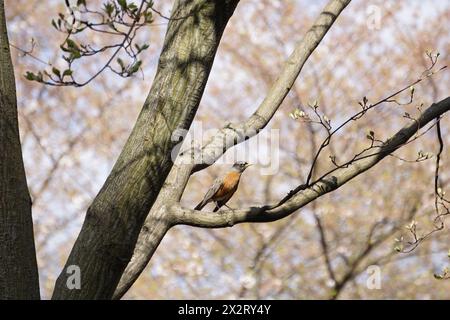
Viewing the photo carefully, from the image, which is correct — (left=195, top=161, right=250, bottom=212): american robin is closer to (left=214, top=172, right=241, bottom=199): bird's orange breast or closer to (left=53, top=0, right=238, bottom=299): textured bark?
(left=214, top=172, right=241, bottom=199): bird's orange breast

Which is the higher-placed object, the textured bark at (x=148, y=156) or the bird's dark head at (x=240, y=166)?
the bird's dark head at (x=240, y=166)

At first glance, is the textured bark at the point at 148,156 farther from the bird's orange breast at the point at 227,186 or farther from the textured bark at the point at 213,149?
the bird's orange breast at the point at 227,186

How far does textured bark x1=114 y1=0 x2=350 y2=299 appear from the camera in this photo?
3.50 meters

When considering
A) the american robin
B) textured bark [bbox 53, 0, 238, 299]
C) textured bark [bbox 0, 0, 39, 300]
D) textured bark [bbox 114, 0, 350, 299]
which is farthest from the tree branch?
the american robin

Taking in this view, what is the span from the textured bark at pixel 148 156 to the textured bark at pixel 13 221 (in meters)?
0.15

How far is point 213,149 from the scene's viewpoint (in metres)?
3.72

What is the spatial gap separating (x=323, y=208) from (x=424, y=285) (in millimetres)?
2399

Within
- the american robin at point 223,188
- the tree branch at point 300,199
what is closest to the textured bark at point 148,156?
the tree branch at point 300,199

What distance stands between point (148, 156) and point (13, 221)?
64cm

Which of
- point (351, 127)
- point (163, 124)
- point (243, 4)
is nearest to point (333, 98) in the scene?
point (351, 127)

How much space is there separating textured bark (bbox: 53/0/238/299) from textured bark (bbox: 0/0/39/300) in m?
0.15

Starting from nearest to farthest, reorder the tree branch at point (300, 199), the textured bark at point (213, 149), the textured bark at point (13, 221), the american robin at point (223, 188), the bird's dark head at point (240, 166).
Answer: the textured bark at point (13, 221) < the tree branch at point (300, 199) < the textured bark at point (213, 149) < the american robin at point (223, 188) < the bird's dark head at point (240, 166)

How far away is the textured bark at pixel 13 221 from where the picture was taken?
9.47 ft

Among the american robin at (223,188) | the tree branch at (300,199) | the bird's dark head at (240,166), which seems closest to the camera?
the tree branch at (300,199)
